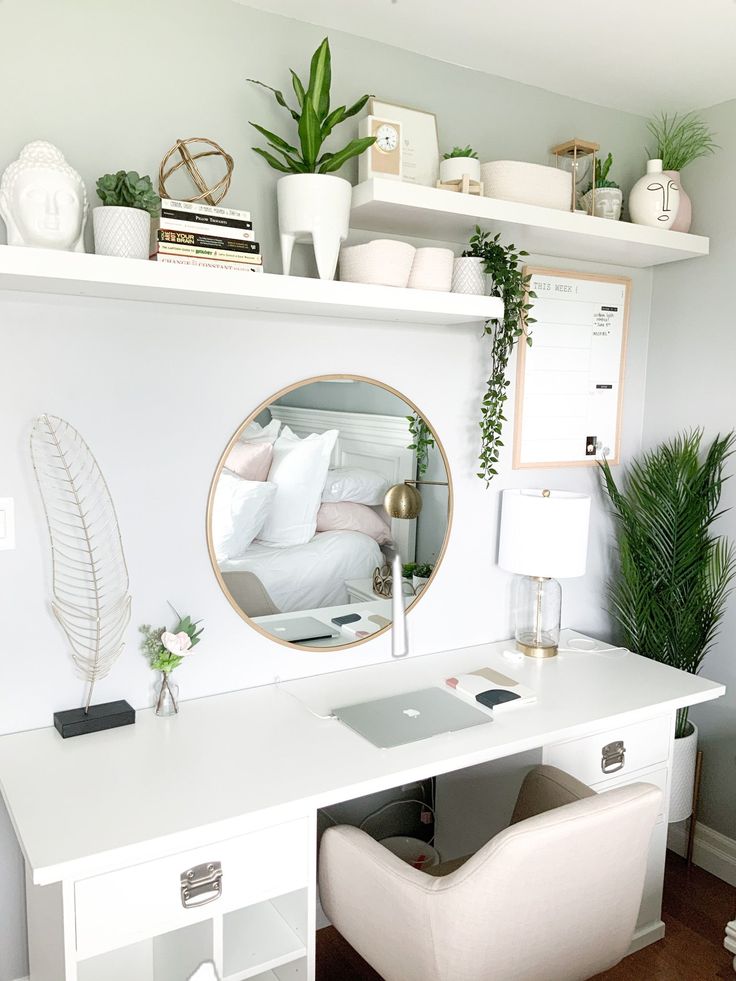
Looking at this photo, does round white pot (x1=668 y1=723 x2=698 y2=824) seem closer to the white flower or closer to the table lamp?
the table lamp

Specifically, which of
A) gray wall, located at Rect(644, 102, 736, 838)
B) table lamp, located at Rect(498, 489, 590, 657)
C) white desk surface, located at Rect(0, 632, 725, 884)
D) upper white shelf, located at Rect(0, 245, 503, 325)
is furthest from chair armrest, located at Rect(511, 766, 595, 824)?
upper white shelf, located at Rect(0, 245, 503, 325)

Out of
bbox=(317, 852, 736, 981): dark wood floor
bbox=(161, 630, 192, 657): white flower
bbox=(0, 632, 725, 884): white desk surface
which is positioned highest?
bbox=(161, 630, 192, 657): white flower

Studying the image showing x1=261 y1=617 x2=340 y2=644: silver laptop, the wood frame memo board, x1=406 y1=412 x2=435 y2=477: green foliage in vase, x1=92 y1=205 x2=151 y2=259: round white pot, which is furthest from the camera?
the wood frame memo board

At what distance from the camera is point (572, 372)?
8.59 feet

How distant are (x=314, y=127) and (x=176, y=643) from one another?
1.21 meters

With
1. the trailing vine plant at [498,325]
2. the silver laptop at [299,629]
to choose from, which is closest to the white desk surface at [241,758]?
the silver laptop at [299,629]

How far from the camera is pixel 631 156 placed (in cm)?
262

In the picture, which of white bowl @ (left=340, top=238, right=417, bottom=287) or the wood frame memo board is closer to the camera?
white bowl @ (left=340, top=238, right=417, bottom=287)

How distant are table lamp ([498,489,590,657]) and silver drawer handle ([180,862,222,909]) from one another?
1195mm

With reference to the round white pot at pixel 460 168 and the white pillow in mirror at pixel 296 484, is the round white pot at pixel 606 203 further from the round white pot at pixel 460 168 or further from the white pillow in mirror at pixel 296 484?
the white pillow in mirror at pixel 296 484

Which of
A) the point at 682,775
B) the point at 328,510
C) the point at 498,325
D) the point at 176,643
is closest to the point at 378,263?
the point at 498,325

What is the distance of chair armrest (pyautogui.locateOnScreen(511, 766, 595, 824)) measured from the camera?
5.96 feet

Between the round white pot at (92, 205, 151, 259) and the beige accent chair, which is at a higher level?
the round white pot at (92, 205, 151, 259)

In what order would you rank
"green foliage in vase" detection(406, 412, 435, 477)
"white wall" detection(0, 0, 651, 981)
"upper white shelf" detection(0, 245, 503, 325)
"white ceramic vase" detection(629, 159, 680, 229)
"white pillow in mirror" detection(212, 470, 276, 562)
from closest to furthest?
"upper white shelf" detection(0, 245, 503, 325)
"white wall" detection(0, 0, 651, 981)
"white pillow in mirror" detection(212, 470, 276, 562)
"green foliage in vase" detection(406, 412, 435, 477)
"white ceramic vase" detection(629, 159, 680, 229)
